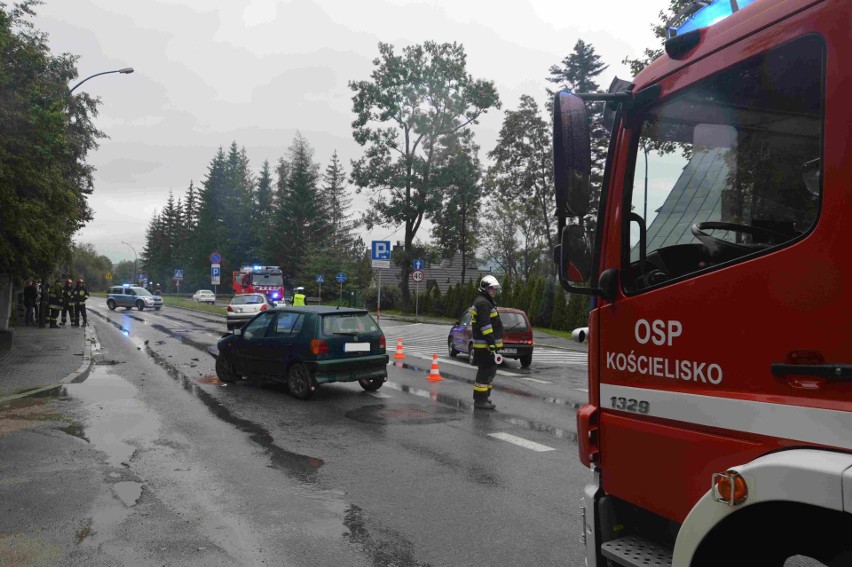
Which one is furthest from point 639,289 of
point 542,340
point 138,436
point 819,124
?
point 542,340

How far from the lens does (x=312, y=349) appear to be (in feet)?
33.3

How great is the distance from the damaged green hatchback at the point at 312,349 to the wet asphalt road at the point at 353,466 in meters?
0.35

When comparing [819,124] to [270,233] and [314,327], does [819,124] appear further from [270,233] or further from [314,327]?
[270,233]

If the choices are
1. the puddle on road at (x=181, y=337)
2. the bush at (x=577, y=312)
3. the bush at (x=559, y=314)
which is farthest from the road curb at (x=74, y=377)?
the bush at (x=559, y=314)

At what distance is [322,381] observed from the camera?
33.2 ft

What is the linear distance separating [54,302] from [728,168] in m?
27.7

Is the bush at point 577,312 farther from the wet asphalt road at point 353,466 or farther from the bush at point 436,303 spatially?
the wet asphalt road at point 353,466

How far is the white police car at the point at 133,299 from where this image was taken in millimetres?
43000

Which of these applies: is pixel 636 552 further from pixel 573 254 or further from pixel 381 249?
pixel 381 249

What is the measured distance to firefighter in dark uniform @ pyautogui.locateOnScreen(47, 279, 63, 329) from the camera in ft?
82.1

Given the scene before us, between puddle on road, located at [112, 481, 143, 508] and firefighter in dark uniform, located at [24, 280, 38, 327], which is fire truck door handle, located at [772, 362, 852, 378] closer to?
puddle on road, located at [112, 481, 143, 508]

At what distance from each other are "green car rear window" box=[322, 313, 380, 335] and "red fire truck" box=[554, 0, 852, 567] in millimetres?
7636

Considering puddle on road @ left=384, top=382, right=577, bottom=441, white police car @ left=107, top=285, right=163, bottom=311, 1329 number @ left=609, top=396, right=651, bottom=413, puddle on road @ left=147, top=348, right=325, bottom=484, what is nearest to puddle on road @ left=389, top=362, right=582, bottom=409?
puddle on road @ left=384, top=382, right=577, bottom=441

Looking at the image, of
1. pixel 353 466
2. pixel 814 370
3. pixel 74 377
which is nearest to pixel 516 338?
pixel 74 377
